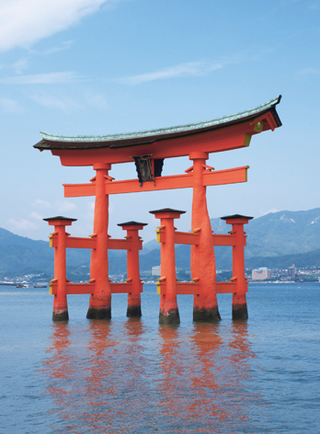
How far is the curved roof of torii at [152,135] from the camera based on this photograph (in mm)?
25594

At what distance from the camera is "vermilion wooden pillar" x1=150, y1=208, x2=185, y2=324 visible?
25875 mm

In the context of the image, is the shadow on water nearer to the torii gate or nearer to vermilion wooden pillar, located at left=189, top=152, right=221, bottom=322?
vermilion wooden pillar, located at left=189, top=152, right=221, bottom=322

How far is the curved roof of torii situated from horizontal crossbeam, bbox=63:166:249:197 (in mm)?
2155

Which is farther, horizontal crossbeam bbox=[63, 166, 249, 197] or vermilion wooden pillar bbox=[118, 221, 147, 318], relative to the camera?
vermilion wooden pillar bbox=[118, 221, 147, 318]

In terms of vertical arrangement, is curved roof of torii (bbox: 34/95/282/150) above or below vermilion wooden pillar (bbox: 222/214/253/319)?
above

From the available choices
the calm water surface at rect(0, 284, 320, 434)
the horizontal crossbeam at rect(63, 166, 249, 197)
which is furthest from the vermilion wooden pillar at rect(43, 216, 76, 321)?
the calm water surface at rect(0, 284, 320, 434)

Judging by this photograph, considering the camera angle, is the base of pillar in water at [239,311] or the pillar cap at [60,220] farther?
the base of pillar in water at [239,311]

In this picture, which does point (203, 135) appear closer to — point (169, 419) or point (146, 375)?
point (146, 375)

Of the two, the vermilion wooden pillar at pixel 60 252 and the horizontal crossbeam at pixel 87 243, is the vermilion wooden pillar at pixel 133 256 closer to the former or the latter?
the horizontal crossbeam at pixel 87 243

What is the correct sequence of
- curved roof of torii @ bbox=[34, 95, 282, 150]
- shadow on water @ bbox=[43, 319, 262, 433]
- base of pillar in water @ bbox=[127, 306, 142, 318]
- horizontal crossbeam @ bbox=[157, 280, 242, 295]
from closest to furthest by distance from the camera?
shadow on water @ bbox=[43, 319, 262, 433] < curved roof of torii @ bbox=[34, 95, 282, 150] < horizontal crossbeam @ bbox=[157, 280, 242, 295] < base of pillar in water @ bbox=[127, 306, 142, 318]

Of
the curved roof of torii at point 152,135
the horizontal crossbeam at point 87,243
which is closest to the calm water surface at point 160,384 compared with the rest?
the horizontal crossbeam at point 87,243

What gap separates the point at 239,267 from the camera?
29734mm

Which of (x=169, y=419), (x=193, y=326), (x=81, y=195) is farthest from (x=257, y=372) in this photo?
(x=81, y=195)

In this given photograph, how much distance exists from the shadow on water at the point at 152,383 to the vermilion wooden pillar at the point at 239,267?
617cm
